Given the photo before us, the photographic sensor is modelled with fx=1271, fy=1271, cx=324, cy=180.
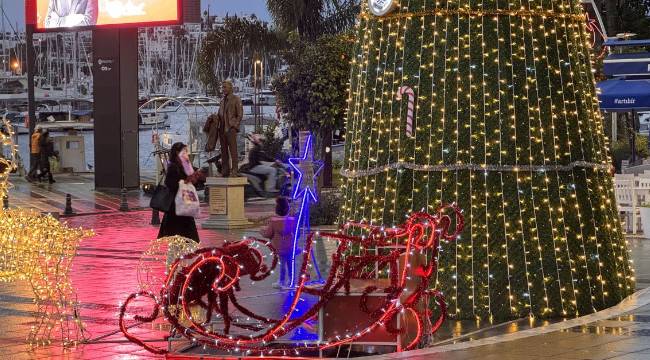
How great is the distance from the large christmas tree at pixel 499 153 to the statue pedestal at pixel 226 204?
11.4 metres

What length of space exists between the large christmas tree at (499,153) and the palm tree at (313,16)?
2264 centimetres

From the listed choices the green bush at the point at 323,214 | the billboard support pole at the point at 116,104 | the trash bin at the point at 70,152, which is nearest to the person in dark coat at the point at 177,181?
the green bush at the point at 323,214

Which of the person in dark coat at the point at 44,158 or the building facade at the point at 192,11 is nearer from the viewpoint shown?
the building facade at the point at 192,11

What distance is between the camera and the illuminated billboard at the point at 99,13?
34406mm

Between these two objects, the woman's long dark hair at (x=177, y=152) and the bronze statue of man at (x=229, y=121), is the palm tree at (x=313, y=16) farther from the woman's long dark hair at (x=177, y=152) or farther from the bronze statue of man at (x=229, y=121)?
the woman's long dark hair at (x=177, y=152)

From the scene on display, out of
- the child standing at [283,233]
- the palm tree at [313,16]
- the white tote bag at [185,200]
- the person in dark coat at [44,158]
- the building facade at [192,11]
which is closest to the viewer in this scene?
the white tote bag at [185,200]

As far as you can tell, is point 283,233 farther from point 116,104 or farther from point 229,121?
point 116,104

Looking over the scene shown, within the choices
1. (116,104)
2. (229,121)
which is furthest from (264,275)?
(116,104)

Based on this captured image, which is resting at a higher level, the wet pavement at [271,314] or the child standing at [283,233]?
the child standing at [283,233]

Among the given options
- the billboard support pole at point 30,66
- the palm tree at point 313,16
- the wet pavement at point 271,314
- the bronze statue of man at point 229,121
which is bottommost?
the wet pavement at point 271,314

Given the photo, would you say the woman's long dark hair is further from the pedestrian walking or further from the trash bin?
the trash bin

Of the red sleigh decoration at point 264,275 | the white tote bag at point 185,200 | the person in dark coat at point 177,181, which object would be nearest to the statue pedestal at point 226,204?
the person in dark coat at point 177,181

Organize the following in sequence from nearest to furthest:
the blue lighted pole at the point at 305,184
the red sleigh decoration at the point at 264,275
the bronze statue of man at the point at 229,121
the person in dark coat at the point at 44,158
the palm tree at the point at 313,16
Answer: the red sleigh decoration at the point at 264,275
the blue lighted pole at the point at 305,184
the bronze statue of man at the point at 229,121
the palm tree at the point at 313,16
the person in dark coat at the point at 44,158

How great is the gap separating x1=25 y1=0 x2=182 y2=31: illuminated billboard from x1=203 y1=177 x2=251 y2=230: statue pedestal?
10.8m
